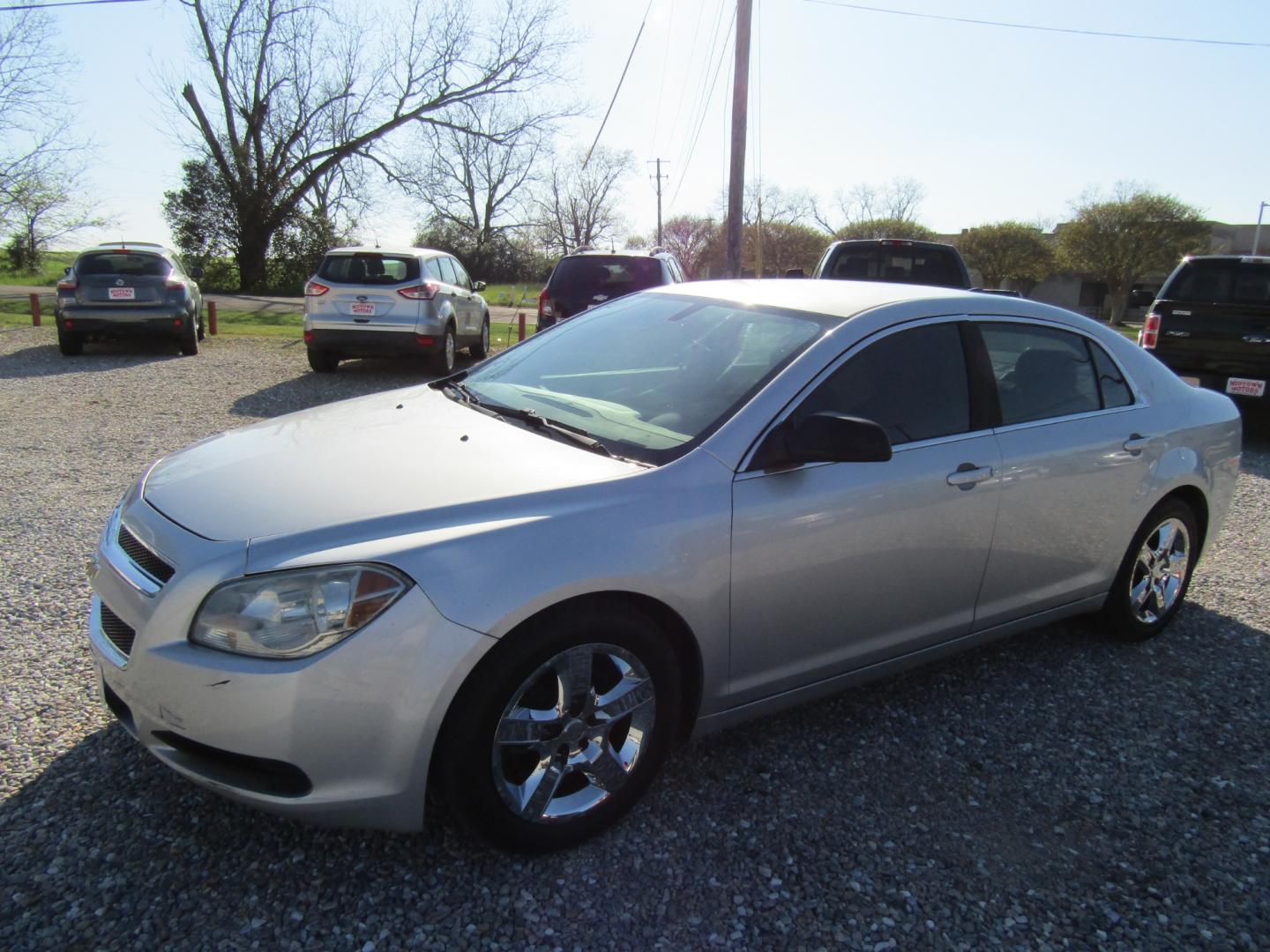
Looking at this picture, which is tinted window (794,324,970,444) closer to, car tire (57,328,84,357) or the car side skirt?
the car side skirt

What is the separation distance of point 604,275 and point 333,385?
12.2 feet

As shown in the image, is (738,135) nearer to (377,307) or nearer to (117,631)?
(377,307)

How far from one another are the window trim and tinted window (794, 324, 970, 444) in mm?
146

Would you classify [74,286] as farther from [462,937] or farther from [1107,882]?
[1107,882]

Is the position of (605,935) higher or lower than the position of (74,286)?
lower

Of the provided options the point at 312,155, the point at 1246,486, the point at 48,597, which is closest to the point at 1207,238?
the point at 312,155

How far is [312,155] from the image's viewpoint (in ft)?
114

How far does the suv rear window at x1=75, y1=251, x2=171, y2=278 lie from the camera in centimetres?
1262

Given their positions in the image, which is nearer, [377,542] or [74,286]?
[377,542]

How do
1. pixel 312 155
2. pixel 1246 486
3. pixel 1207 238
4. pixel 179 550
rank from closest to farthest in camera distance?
1. pixel 179 550
2. pixel 1246 486
3. pixel 312 155
4. pixel 1207 238

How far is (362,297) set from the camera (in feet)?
37.6

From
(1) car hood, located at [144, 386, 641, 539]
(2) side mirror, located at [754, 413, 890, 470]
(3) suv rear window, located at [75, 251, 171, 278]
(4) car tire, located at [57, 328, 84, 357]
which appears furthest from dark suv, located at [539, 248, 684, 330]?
(2) side mirror, located at [754, 413, 890, 470]

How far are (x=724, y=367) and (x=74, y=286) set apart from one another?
41.5 ft

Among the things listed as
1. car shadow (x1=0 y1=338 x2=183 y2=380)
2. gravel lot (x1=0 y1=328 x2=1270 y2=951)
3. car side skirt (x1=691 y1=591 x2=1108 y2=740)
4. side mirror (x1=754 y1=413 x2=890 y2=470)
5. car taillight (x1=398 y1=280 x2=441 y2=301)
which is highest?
car taillight (x1=398 y1=280 x2=441 y2=301)
